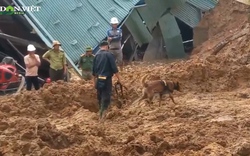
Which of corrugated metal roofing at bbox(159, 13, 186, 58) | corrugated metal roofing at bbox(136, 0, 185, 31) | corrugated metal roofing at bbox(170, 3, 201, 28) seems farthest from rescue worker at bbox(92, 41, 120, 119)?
corrugated metal roofing at bbox(170, 3, 201, 28)

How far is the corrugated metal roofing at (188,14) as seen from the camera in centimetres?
2070

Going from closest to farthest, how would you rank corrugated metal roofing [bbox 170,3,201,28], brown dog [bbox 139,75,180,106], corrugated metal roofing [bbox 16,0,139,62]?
1. brown dog [bbox 139,75,180,106]
2. corrugated metal roofing [bbox 16,0,139,62]
3. corrugated metal roofing [bbox 170,3,201,28]

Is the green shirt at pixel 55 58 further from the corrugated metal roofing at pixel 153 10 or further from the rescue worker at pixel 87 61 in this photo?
the corrugated metal roofing at pixel 153 10

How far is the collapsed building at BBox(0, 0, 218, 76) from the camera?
58.4 feet

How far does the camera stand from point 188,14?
21.0 meters

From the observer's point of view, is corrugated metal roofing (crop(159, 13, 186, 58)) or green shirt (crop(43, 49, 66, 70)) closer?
green shirt (crop(43, 49, 66, 70))

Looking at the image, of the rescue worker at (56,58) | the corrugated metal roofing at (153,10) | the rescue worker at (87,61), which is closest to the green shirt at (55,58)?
the rescue worker at (56,58)

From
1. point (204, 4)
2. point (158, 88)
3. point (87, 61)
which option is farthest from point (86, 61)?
point (204, 4)

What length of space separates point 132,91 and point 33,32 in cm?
630

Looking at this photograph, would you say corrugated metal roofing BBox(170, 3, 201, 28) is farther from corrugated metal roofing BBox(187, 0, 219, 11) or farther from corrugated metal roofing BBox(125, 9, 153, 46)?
corrugated metal roofing BBox(125, 9, 153, 46)

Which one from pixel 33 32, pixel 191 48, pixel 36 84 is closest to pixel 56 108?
pixel 36 84

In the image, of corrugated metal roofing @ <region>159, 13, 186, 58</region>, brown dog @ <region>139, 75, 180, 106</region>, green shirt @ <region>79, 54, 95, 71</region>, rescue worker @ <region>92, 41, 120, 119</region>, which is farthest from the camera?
corrugated metal roofing @ <region>159, 13, 186, 58</region>

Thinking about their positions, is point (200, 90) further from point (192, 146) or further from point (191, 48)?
point (191, 48)

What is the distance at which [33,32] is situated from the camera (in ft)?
58.5
